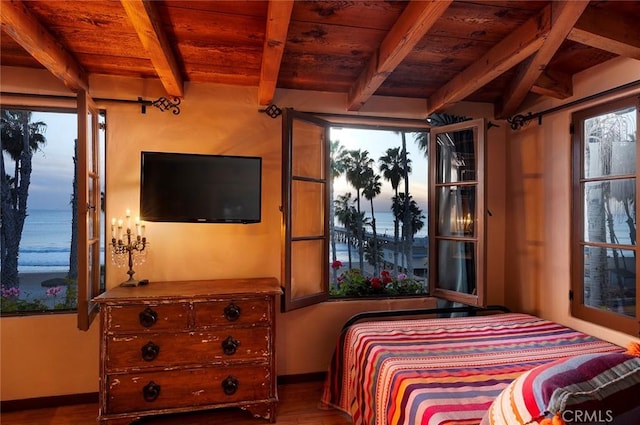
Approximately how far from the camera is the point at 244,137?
104 inches

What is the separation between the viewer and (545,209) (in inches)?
105

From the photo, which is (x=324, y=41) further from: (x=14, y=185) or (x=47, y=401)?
(x=47, y=401)

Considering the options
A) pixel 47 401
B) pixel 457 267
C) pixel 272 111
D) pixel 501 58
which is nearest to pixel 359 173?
pixel 272 111

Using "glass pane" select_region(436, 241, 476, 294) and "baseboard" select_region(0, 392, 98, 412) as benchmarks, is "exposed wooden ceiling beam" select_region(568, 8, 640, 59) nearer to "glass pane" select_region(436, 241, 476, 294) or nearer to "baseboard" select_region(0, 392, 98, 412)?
"glass pane" select_region(436, 241, 476, 294)

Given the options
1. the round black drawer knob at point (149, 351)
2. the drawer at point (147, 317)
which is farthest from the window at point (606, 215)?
the round black drawer knob at point (149, 351)

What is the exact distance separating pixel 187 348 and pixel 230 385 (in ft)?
1.22

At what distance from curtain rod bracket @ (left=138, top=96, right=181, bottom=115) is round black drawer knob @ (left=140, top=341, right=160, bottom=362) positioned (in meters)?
1.68

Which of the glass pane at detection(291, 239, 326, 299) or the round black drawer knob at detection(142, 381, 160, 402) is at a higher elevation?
the glass pane at detection(291, 239, 326, 299)

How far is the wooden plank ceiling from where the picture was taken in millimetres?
1702

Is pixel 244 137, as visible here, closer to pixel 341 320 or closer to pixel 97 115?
pixel 97 115

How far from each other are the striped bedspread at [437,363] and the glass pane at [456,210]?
2.45 feet

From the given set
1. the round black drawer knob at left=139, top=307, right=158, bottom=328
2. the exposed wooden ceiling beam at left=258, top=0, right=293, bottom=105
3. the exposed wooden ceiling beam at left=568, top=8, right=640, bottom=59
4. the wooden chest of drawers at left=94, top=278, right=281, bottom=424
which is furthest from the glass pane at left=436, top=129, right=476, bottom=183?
the round black drawer knob at left=139, top=307, right=158, bottom=328

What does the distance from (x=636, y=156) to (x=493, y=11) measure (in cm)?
130

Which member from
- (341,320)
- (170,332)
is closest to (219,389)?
(170,332)
